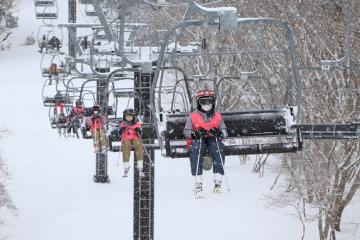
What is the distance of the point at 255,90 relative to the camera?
2800 centimetres

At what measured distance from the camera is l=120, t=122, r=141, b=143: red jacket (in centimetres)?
1406

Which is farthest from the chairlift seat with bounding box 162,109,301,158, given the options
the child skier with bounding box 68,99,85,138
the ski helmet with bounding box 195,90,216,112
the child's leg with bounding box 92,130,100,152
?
the child skier with bounding box 68,99,85,138

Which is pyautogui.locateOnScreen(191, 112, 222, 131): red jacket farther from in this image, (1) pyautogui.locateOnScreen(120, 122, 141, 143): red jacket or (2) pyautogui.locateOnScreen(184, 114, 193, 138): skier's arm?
(1) pyautogui.locateOnScreen(120, 122, 141, 143): red jacket

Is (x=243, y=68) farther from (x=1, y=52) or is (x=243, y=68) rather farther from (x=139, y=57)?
(x=1, y=52)

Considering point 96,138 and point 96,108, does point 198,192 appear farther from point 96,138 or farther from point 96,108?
point 96,138

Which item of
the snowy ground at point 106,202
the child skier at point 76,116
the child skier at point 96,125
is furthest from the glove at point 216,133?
the snowy ground at point 106,202

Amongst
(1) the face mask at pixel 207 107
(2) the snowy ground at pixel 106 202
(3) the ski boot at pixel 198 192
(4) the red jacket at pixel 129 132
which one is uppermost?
(1) the face mask at pixel 207 107

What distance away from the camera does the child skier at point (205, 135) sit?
36.3 ft

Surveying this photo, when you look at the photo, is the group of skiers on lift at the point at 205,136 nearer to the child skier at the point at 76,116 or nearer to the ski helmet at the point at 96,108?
the ski helmet at the point at 96,108

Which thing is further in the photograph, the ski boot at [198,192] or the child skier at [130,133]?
the child skier at [130,133]

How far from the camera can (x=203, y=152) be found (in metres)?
11.3

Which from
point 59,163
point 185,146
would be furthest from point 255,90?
point 185,146

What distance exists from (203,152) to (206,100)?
0.76m

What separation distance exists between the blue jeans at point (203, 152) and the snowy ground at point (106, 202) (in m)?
13.9
